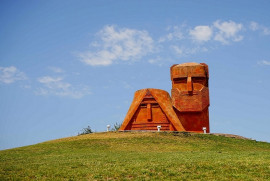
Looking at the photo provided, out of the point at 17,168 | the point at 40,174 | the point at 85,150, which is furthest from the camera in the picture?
the point at 85,150

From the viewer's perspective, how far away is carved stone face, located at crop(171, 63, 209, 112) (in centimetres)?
3962

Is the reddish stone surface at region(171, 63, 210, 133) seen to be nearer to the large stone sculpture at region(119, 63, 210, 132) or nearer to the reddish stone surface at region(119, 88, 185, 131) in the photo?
the large stone sculpture at region(119, 63, 210, 132)

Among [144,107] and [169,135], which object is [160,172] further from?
[144,107]

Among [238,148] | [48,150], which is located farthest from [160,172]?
[238,148]

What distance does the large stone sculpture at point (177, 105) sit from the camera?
38.2 m

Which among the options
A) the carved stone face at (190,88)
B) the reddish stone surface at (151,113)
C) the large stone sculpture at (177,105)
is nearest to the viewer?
the reddish stone surface at (151,113)

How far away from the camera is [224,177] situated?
1423 cm

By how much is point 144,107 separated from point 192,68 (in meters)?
7.68

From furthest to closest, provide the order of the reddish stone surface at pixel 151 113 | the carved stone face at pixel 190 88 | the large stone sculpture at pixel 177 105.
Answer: the carved stone face at pixel 190 88, the large stone sculpture at pixel 177 105, the reddish stone surface at pixel 151 113

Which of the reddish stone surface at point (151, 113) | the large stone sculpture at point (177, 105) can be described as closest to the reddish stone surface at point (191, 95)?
the large stone sculpture at point (177, 105)

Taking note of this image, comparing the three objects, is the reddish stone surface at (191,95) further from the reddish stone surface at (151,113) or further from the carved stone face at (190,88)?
the reddish stone surface at (151,113)

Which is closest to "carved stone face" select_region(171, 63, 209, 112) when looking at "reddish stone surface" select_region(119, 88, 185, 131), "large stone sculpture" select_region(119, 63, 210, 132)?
"large stone sculpture" select_region(119, 63, 210, 132)

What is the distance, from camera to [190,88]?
3959cm

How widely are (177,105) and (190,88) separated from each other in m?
2.61
